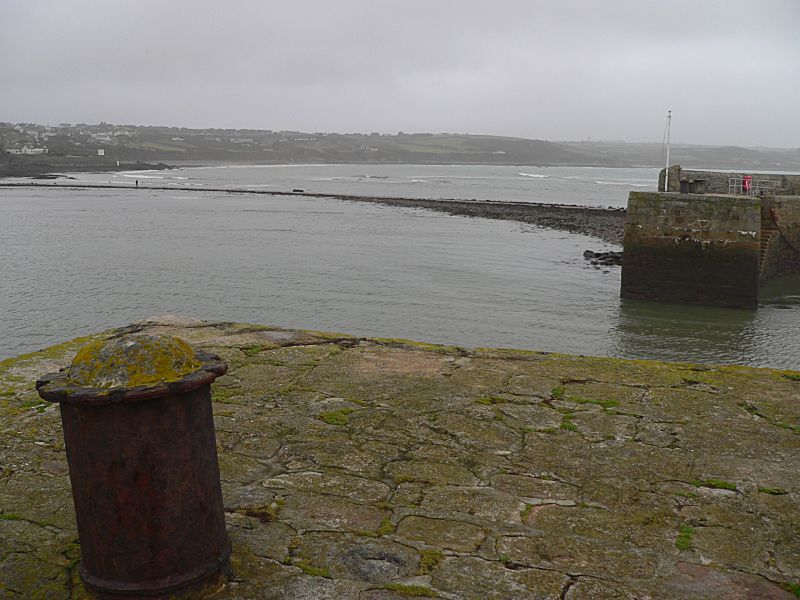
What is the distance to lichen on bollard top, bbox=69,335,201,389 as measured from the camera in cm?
256

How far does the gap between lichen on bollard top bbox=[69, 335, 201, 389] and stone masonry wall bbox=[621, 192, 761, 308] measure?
15.6 metres

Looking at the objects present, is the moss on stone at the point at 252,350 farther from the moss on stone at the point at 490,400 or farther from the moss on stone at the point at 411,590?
the moss on stone at the point at 411,590

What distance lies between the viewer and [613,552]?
305cm

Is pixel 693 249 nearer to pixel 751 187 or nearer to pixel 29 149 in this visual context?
pixel 751 187

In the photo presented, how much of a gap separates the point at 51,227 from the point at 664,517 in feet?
120

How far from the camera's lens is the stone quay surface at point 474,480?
285 centimetres

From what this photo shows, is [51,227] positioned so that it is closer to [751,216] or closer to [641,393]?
[751,216]

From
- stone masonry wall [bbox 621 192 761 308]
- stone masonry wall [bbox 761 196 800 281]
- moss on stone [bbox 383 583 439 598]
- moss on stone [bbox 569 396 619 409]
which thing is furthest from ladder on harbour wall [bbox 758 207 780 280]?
moss on stone [bbox 383 583 439 598]

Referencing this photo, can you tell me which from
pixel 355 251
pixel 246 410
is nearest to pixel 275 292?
pixel 355 251

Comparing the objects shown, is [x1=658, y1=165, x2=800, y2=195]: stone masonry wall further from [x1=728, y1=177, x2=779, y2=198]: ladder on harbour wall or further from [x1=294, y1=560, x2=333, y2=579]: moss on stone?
[x1=294, y1=560, x2=333, y2=579]: moss on stone

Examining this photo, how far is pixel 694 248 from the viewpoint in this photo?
16.5m

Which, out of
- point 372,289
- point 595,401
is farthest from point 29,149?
point 595,401

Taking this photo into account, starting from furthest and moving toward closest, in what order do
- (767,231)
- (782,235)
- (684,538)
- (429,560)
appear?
(782,235) → (767,231) → (684,538) → (429,560)

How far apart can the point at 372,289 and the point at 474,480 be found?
1535 centimetres
